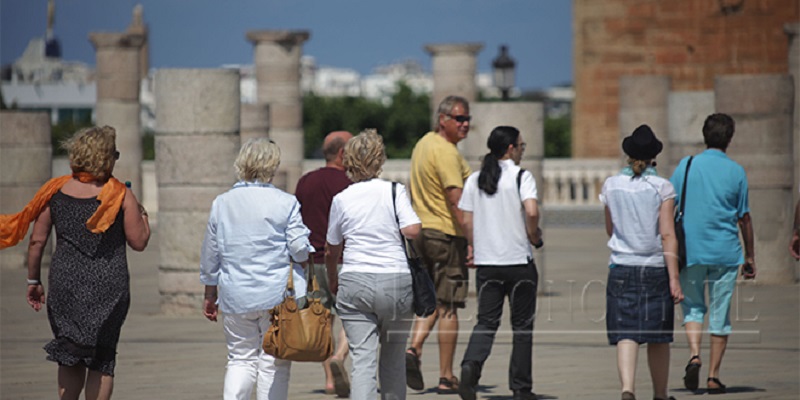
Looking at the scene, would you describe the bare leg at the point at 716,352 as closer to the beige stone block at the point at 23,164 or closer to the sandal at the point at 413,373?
the sandal at the point at 413,373

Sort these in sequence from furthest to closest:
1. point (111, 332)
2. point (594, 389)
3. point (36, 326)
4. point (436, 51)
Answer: point (436, 51)
point (36, 326)
point (594, 389)
point (111, 332)

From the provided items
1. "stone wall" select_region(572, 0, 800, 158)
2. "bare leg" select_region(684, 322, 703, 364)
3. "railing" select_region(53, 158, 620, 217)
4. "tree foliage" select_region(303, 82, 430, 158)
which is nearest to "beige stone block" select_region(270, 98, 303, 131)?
"railing" select_region(53, 158, 620, 217)

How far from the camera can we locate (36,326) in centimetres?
1336

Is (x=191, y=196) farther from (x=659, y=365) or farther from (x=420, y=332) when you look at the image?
(x=659, y=365)

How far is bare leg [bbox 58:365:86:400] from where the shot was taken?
25.1 feet

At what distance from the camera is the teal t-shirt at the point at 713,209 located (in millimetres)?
9562

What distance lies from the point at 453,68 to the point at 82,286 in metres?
24.6

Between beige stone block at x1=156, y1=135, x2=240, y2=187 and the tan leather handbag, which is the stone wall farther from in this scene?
the tan leather handbag

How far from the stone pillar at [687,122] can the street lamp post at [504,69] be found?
1129 cm

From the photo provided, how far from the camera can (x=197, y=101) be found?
14.1 metres

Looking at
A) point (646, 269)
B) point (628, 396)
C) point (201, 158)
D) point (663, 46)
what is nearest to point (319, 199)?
point (646, 269)

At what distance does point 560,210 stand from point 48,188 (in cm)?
2523

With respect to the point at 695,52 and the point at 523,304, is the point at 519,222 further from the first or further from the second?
the point at 695,52

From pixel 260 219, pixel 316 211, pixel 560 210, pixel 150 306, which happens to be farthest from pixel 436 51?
pixel 260 219
